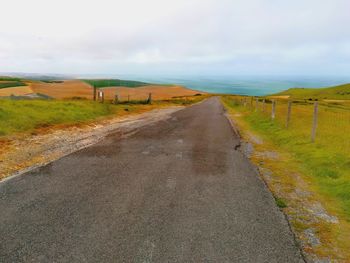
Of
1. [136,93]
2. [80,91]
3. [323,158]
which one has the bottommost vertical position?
[323,158]

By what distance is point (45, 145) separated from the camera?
14.4 m

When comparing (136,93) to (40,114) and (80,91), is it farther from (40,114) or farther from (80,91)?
(40,114)

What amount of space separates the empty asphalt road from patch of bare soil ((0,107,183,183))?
0.96 meters

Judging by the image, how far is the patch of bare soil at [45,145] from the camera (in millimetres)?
10977

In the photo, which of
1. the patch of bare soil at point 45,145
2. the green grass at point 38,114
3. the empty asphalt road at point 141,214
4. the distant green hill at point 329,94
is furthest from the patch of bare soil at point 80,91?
the distant green hill at point 329,94

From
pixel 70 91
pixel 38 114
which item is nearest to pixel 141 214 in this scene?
pixel 38 114

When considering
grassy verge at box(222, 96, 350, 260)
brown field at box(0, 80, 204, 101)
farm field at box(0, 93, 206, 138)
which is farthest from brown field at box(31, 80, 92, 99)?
grassy verge at box(222, 96, 350, 260)

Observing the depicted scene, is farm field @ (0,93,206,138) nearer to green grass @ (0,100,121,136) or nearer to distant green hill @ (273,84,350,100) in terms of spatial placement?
green grass @ (0,100,121,136)

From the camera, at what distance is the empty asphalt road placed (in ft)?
17.5

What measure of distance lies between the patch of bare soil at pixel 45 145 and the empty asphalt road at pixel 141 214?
96 cm

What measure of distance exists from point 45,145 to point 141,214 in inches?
362

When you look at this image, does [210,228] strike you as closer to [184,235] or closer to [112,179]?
[184,235]

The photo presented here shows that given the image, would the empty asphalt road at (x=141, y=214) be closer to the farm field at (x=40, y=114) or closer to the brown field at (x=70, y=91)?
the farm field at (x=40, y=114)

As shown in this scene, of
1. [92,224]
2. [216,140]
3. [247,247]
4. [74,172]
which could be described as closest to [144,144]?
[216,140]
